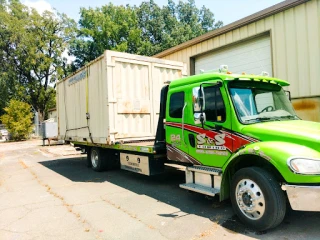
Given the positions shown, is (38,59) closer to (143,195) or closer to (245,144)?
(143,195)

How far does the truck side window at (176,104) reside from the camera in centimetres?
571

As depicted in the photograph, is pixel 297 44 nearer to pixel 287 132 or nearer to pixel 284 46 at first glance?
pixel 284 46

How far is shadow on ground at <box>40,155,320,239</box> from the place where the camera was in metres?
4.24

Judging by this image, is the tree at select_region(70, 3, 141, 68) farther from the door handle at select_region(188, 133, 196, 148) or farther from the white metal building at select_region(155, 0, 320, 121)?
the door handle at select_region(188, 133, 196, 148)

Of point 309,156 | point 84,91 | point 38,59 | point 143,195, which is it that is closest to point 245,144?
point 309,156

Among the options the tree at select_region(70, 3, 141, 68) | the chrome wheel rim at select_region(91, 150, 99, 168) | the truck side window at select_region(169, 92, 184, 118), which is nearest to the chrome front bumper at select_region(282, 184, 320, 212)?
the truck side window at select_region(169, 92, 184, 118)

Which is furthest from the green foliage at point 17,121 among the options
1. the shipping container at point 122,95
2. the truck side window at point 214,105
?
the truck side window at point 214,105

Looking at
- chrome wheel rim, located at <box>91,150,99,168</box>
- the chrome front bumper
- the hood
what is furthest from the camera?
chrome wheel rim, located at <box>91,150,99,168</box>

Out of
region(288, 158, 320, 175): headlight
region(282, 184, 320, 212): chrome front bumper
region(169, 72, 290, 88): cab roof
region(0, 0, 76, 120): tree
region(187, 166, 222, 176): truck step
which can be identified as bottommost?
region(282, 184, 320, 212): chrome front bumper

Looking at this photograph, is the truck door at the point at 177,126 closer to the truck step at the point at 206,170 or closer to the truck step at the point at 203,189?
the truck step at the point at 206,170

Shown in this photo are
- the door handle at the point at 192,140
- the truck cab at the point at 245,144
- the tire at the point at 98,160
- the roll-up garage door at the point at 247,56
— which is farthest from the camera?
the roll-up garage door at the point at 247,56

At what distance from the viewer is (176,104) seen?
5.84 metres

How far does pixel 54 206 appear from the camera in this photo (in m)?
5.81

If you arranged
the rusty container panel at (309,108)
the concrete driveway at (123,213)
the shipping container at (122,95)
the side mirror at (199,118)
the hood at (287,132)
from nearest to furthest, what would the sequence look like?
the hood at (287,132), the concrete driveway at (123,213), the side mirror at (199,118), the shipping container at (122,95), the rusty container panel at (309,108)
